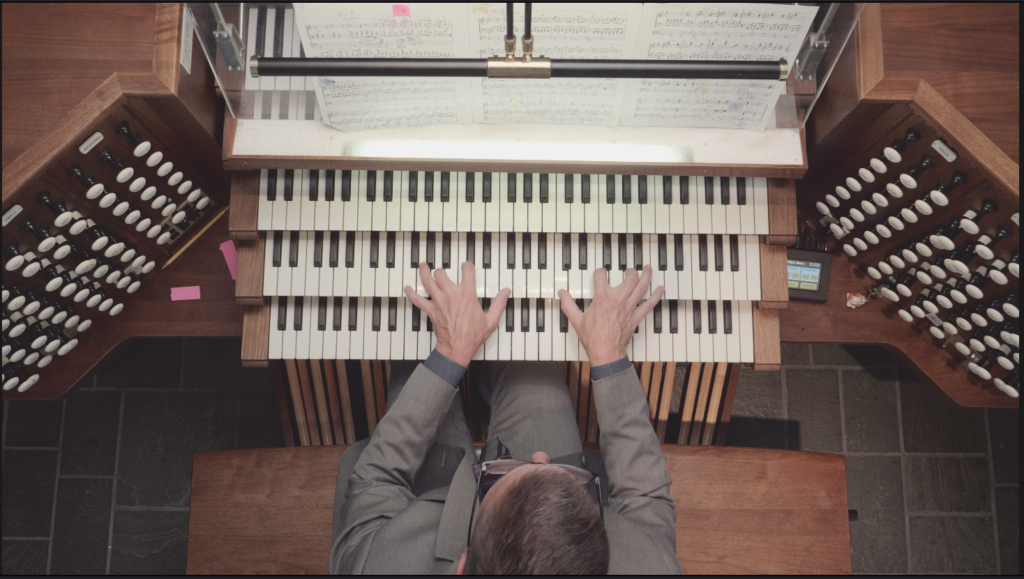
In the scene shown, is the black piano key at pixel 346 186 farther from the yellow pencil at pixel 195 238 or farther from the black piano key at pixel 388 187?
the yellow pencil at pixel 195 238

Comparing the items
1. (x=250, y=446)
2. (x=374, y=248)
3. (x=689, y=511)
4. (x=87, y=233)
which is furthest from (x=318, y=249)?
(x=689, y=511)

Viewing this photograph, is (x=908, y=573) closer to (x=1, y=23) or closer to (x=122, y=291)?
(x=122, y=291)

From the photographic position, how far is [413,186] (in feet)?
6.21

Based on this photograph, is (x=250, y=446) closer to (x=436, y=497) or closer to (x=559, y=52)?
(x=436, y=497)

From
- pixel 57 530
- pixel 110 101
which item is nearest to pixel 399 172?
pixel 110 101

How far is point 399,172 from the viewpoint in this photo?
75.0 inches

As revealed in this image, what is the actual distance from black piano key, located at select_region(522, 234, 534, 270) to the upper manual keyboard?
6 cm

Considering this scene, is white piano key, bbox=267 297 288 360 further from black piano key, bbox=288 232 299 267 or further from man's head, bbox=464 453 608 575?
man's head, bbox=464 453 608 575

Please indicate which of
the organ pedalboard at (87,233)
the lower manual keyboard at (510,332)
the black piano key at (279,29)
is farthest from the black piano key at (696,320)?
the organ pedalboard at (87,233)

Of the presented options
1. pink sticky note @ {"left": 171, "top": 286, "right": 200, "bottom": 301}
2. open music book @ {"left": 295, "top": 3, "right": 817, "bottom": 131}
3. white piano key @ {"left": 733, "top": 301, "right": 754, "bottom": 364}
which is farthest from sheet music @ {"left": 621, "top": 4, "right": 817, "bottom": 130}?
pink sticky note @ {"left": 171, "top": 286, "right": 200, "bottom": 301}

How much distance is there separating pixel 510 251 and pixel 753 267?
75cm

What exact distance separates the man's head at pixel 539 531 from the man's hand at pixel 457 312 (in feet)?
1.56

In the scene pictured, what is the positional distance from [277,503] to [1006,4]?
2.43 metres

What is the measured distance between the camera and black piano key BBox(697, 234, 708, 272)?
1.93 m
